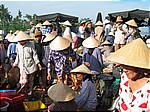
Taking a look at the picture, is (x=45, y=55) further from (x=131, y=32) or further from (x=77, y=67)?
(x=131, y=32)

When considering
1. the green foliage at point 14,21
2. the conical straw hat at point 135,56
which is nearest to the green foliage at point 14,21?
the green foliage at point 14,21

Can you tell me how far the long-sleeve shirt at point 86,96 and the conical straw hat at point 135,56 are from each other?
5.22 ft

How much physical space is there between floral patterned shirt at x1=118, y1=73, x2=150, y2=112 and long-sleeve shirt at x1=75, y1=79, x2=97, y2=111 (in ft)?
5.27

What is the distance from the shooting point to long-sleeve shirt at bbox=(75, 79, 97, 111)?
4.72m

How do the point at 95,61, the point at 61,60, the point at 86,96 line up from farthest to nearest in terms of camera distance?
1. the point at 95,61
2. the point at 61,60
3. the point at 86,96

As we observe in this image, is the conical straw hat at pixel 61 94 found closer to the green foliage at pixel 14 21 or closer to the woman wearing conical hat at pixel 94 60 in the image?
the woman wearing conical hat at pixel 94 60

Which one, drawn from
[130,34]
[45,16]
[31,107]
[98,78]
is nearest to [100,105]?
[98,78]

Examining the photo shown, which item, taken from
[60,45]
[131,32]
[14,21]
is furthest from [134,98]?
[14,21]

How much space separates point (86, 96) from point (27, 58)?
1832 millimetres

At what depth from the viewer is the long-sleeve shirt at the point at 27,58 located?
19.9ft

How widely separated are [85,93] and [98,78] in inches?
64.2

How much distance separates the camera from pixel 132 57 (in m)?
3.08

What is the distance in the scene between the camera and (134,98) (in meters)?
2.94

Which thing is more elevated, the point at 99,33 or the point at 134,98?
the point at 134,98
